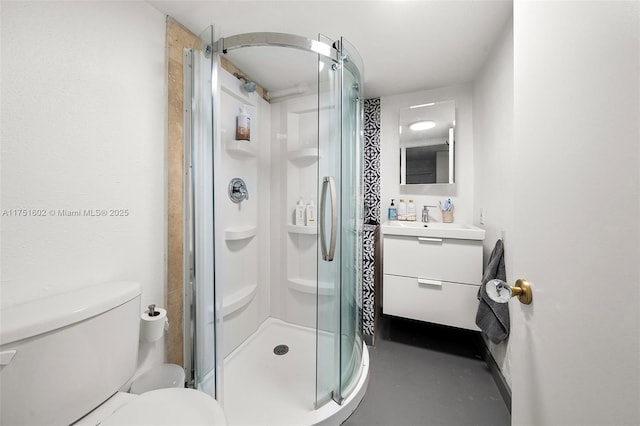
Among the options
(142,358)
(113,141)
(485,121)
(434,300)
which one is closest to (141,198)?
(113,141)

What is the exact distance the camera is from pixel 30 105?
81cm

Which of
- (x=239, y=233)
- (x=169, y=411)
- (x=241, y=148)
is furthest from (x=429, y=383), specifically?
(x=241, y=148)

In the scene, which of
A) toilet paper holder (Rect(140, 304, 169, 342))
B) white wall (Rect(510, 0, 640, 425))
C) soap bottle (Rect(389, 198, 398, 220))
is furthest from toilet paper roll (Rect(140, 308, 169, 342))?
soap bottle (Rect(389, 198, 398, 220))

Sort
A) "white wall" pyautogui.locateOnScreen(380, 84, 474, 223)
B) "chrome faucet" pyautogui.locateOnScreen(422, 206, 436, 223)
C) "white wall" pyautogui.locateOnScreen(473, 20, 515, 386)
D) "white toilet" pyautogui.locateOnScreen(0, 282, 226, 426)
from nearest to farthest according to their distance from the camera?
"white toilet" pyautogui.locateOnScreen(0, 282, 226, 426) → "white wall" pyautogui.locateOnScreen(473, 20, 515, 386) → "white wall" pyautogui.locateOnScreen(380, 84, 474, 223) → "chrome faucet" pyautogui.locateOnScreen(422, 206, 436, 223)

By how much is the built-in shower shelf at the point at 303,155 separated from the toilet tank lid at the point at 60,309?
1267 millimetres

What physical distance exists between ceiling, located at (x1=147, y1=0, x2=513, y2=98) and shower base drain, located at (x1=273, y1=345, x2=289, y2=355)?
186 cm

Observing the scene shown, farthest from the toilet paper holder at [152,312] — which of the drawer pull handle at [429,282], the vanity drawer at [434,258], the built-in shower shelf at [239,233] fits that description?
the drawer pull handle at [429,282]

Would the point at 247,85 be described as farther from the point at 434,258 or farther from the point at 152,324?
the point at 434,258

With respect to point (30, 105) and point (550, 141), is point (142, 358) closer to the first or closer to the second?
point (30, 105)

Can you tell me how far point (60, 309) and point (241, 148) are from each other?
1222 millimetres

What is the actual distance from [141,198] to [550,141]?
148 cm

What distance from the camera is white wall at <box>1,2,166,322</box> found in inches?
31.1

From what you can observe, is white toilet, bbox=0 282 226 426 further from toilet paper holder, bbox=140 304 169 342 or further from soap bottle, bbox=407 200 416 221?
soap bottle, bbox=407 200 416 221

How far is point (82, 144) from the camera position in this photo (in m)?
0.94
